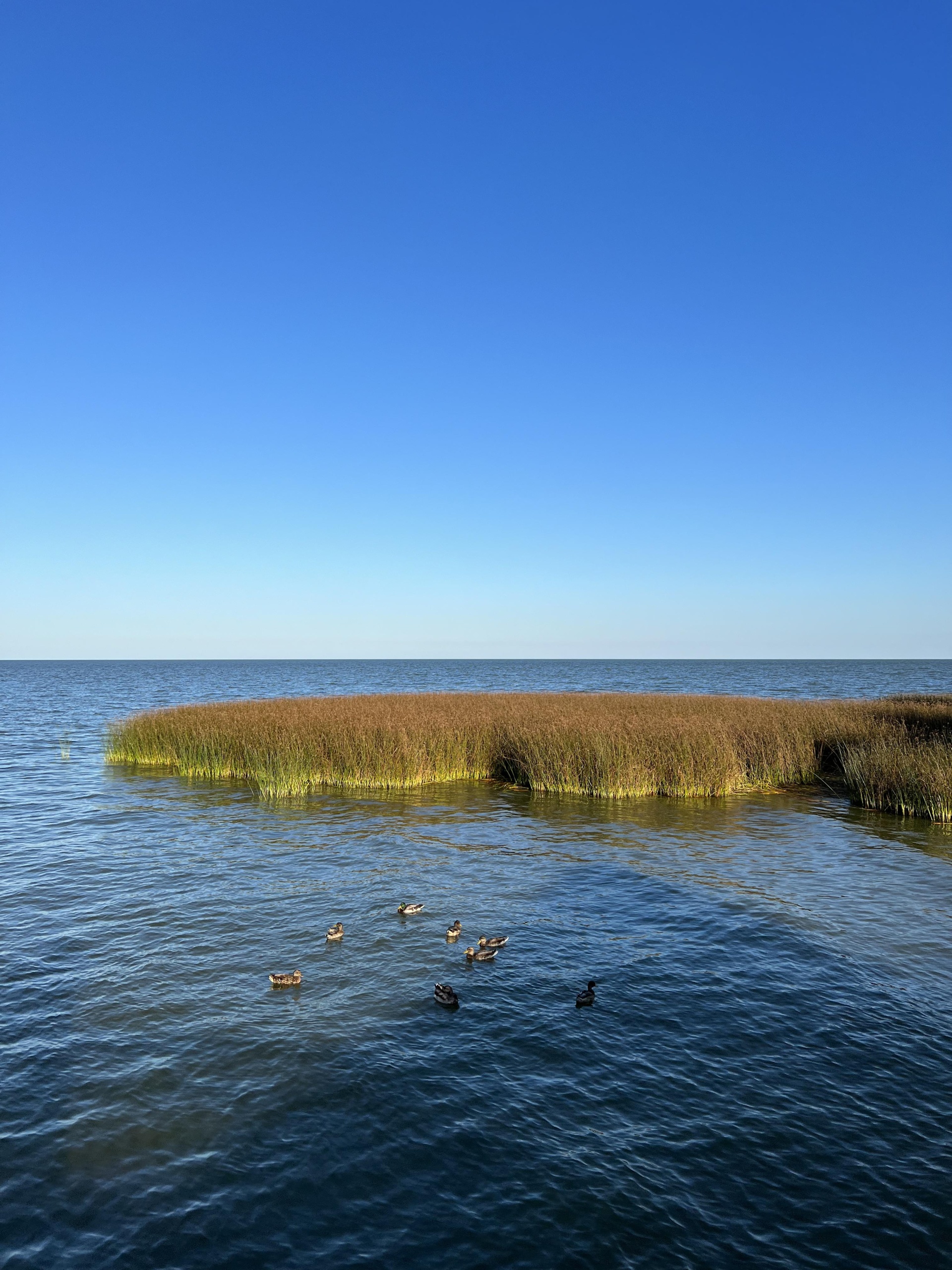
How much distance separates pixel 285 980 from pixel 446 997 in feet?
6.67

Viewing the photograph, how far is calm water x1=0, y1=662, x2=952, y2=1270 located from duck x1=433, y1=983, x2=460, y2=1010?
109 mm

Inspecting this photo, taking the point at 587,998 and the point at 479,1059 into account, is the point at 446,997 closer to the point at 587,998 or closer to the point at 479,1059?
the point at 479,1059

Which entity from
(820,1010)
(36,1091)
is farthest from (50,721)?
(820,1010)

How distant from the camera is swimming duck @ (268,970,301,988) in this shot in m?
9.38

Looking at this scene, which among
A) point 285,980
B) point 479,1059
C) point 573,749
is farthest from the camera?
point 573,749

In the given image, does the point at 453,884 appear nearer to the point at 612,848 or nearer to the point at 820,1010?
the point at 612,848

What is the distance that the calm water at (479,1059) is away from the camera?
5.57 meters

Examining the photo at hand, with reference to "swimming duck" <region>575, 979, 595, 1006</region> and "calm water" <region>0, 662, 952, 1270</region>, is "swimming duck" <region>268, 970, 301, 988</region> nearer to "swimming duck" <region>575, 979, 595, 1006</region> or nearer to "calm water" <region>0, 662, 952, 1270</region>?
"calm water" <region>0, 662, 952, 1270</region>

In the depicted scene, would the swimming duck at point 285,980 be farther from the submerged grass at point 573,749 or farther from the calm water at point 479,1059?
the submerged grass at point 573,749

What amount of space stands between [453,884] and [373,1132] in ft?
23.6

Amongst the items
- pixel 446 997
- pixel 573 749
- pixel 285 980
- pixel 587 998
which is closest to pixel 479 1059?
pixel 446 997

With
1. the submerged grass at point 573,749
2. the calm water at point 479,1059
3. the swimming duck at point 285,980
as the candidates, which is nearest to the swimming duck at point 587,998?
the calm water at point 479,1059

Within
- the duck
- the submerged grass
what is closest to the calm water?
the duck

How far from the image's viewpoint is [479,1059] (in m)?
7.86
